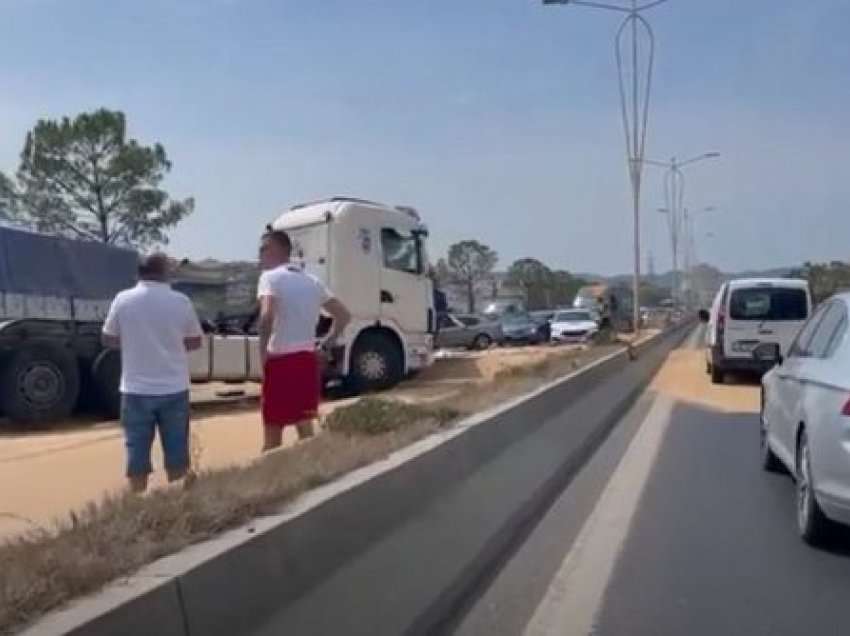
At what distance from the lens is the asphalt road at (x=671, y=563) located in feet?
19.8

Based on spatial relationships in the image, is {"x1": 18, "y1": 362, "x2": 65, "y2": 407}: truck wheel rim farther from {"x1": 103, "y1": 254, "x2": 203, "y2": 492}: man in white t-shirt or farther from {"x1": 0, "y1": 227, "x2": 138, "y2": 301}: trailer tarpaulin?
{"x1": 103, "y1": 254, "x2": 203, "y2": 492}: man in white t-shirt

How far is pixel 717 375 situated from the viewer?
78.7 feet

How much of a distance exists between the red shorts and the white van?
15.8 m

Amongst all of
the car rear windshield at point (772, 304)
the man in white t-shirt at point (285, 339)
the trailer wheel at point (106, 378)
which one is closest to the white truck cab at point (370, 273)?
the trailer wheel at point (106, 378)

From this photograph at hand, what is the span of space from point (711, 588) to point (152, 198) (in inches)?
2024

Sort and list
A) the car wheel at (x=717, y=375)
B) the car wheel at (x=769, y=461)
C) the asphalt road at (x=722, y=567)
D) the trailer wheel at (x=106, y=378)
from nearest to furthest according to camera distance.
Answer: the asphalt road at (x=722, y=567) → the car wheel at (x=769, y=461) → the trailer wheel at (x=106, y=378) → the car wheel at (x=717, y=375)

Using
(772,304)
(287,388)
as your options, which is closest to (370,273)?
(772,304)

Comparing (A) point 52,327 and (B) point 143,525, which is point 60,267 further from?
(B) point 143,525

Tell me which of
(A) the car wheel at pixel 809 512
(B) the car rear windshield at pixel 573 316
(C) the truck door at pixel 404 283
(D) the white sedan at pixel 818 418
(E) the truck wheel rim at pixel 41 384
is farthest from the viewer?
(B) the car rear windshield at pixel 573 316

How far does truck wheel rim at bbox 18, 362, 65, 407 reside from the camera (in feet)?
56.6

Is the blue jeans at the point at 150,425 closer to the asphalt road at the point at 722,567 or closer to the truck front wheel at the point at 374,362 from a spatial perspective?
the asphalt road at the point at 722,567

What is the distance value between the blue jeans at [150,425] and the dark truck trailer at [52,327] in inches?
406

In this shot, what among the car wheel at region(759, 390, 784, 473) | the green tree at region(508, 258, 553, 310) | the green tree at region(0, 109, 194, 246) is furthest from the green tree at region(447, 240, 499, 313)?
the car wheel at region(759, 390, 784, 473)

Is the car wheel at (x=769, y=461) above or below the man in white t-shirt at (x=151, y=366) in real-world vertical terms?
below
